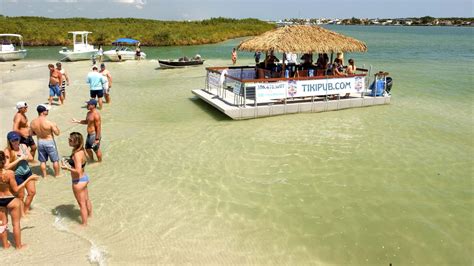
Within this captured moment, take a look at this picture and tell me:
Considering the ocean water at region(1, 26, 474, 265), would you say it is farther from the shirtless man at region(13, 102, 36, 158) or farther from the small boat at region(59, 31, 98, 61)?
the small boat at region(59, 31, 98, 61)

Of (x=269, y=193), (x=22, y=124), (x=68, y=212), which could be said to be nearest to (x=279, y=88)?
(x=269, y=193)

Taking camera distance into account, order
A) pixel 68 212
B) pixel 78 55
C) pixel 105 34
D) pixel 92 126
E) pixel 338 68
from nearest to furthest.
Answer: pixel 68 212 → pixel 92 126 → pixel 338 68 → pixel 78 55 → pixel 105 34

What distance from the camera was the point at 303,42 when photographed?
14234mm

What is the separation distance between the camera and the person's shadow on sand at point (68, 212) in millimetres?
6622

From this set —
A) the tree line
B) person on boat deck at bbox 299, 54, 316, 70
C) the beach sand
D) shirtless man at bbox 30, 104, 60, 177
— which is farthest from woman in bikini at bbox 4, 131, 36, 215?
the tree line

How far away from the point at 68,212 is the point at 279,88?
8.87 m

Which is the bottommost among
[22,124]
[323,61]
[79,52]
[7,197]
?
[7,197]

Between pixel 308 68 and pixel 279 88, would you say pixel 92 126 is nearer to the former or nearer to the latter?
pixel 279 88

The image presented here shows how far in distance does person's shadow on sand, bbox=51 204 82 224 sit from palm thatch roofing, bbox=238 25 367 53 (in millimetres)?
9428

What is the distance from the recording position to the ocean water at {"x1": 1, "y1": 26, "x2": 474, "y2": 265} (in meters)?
5.88

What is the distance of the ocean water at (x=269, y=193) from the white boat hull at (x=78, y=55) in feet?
62.5

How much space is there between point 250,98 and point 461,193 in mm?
7412

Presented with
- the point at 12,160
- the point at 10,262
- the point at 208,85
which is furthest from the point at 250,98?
the point at 10,262

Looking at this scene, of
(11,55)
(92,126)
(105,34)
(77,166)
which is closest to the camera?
(77,166)
